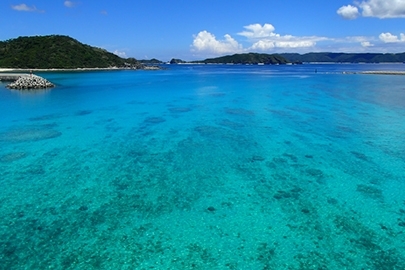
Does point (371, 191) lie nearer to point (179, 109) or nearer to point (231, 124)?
point (231, 124)

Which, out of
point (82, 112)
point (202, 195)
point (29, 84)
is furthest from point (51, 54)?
point (202, 195)

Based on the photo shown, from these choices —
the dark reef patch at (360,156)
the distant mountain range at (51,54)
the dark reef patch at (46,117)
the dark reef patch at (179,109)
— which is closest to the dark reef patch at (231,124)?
the dark reef patch at (179,109)

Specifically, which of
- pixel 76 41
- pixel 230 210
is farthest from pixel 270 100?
pixel 76 41

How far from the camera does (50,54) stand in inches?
4813

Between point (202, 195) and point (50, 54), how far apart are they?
132208mm

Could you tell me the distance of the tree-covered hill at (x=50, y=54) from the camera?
4478 inches

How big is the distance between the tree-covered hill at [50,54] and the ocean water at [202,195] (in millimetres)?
103458

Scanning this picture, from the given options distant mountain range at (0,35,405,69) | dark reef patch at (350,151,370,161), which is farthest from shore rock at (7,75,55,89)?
distant mountain range at (0,35,405,69)

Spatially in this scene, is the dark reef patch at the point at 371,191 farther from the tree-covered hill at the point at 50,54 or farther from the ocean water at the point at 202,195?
the tree-covered hill at the point at 50,54

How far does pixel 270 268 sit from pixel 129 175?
903cm

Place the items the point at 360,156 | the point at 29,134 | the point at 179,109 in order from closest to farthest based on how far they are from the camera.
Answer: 1. the point at 360,156
2. the point at 29,134
3. the point at 179,109

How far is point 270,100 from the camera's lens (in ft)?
140

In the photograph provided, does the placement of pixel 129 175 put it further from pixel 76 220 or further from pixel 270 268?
pixel 270 268

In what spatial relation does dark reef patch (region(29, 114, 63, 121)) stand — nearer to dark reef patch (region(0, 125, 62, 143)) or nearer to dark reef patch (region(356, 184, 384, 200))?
dark reef patch (region(0, 125, 62, 143))
